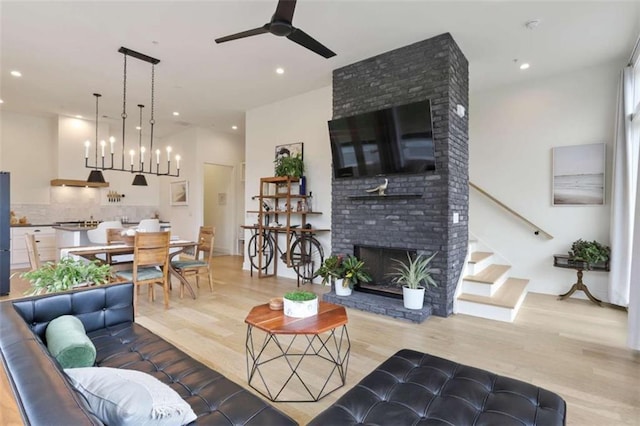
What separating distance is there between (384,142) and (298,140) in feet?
6.89

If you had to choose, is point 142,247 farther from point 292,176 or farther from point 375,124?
point 375,124

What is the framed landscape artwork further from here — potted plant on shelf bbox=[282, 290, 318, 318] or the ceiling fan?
potted plant on shelf bbox=[282, 290, 318, 318]

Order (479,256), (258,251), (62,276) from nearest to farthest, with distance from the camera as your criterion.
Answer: (62,276) → (479,256) → (258,251)

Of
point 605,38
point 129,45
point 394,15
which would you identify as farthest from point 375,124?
point 129,45

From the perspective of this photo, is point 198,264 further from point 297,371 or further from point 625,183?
point 625,183

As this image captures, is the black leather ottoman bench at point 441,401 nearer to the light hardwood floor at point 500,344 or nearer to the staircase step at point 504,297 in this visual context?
the light hardwood floor at point 500,344

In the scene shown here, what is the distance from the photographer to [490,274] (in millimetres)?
4496

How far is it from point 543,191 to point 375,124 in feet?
9.67

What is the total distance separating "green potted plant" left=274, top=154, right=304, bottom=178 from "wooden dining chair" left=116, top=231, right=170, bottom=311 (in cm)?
220

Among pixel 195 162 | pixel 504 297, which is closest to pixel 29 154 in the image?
pixel 195 162

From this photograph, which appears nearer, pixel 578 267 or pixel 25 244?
pixel 578 267

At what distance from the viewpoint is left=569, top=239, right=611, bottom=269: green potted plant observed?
13.7 ft

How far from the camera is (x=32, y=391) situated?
0.93 m

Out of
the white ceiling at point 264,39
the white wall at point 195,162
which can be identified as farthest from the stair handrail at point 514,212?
the white wall at point 195,162
